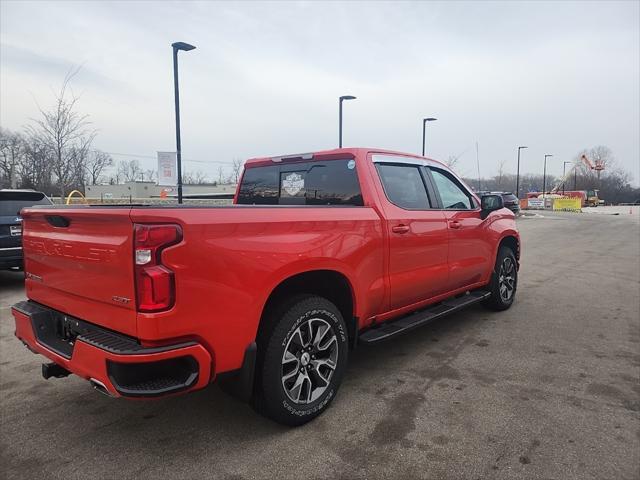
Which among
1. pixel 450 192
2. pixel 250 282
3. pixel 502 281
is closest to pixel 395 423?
pixel 250 282

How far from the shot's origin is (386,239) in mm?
3770

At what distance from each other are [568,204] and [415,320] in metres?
48.0

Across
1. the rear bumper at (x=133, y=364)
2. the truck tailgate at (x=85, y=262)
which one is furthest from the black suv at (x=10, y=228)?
the rear bumper at (x=133, y=364)

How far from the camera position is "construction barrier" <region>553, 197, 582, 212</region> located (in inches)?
1757

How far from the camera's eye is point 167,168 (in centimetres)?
1375

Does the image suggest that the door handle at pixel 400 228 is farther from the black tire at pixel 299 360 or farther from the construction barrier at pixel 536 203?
the construction barrier at pixel 536 203

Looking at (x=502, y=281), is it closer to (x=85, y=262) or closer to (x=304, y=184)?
(x=304, y=184)

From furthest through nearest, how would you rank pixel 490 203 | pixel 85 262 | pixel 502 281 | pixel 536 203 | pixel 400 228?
pixel 536 203
pixel 502 281
pixel 490 203
pixel 400 228
pixel 85 262

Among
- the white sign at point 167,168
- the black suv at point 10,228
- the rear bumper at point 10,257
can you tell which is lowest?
the rear bumper at point 10,257

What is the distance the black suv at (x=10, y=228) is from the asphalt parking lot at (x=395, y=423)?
305 centimetres

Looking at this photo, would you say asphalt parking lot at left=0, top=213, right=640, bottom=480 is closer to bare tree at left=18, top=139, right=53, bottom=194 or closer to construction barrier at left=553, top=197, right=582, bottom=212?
bare tree at left=18, top=139, right=53, bottom=194

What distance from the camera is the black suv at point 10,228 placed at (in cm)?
743

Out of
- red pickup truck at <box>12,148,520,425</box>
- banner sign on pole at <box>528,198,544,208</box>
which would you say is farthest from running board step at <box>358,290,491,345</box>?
banner sign on pole at <box>528,198,544,208</box>

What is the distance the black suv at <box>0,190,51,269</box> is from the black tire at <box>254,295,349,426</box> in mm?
6303
